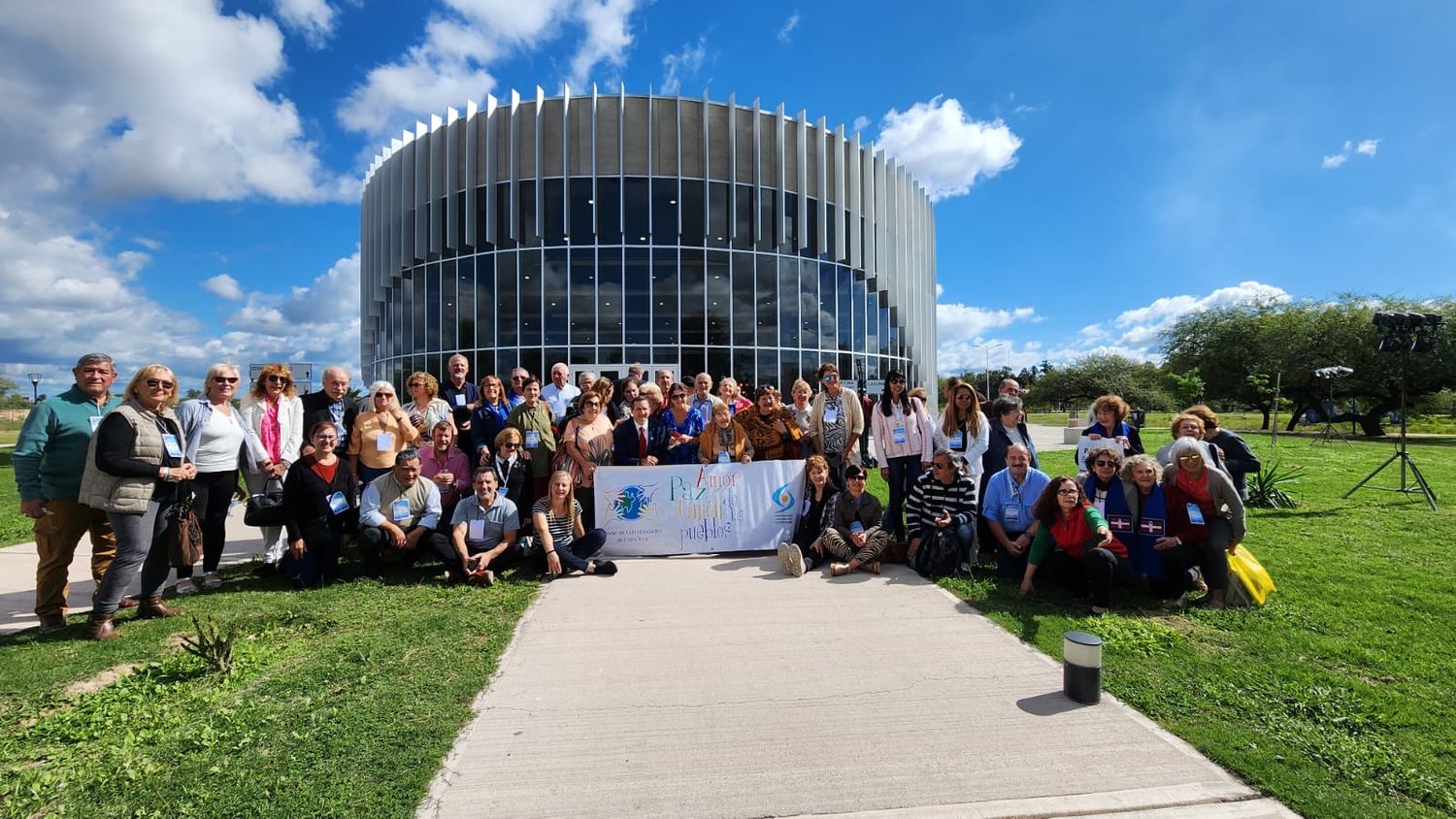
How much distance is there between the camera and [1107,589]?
4859 mm

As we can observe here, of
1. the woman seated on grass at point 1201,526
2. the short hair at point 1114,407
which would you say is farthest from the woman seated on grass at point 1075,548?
the short hair at point 1114,407

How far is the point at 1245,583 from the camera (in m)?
4.91

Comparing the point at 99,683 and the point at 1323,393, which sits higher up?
the point at 1323,393

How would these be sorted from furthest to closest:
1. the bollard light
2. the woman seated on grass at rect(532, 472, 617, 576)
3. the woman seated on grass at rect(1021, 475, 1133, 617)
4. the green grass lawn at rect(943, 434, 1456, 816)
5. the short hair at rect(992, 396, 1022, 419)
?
the short hair at rect(992, 396, 1022, 419) < the woman seated on grass at rect(532, 472, 617, 576) < the woman seated on grass at rect(1021, 475, 1133, 617) < the bollard light < the green grass lawn at rect(943, 434, 1456, 816)

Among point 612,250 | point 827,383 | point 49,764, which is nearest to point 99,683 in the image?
point 49,764

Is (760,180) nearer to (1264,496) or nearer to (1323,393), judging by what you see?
(1264,496)

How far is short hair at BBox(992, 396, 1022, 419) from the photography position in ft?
21.7

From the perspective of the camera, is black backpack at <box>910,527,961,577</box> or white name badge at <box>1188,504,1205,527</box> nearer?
white name badge at <box>1188,504,1205,527</box>

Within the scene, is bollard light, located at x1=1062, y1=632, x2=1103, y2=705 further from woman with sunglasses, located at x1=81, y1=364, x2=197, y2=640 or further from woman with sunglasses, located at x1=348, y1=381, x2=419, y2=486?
woman with sunglasses, located at x1=81, y1=364, x2=197, y2=640

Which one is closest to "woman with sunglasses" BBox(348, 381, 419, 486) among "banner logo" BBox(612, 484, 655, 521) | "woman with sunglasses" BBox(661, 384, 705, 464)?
"banner logo" BBox(612, 484, 655, 521)

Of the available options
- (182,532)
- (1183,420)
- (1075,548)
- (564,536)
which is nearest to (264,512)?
(182,532)

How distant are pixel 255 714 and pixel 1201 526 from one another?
6877 mm

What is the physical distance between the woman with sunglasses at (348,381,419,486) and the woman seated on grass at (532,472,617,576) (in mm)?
1731

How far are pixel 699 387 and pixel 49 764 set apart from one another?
5905mm
